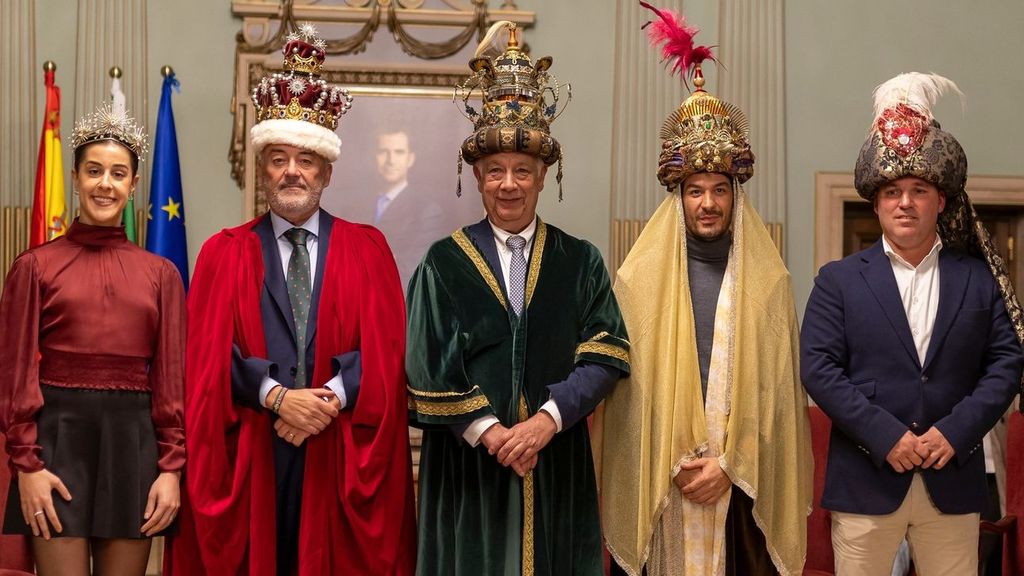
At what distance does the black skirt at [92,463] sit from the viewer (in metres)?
3.31

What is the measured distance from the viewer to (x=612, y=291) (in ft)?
12.0

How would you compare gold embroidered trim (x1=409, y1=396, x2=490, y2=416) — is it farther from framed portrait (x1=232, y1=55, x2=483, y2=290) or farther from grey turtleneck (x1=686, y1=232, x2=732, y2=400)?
framed portrait (x1=232, y1=55, x2=483, y2=290)

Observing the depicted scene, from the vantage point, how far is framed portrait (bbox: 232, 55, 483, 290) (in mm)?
5992

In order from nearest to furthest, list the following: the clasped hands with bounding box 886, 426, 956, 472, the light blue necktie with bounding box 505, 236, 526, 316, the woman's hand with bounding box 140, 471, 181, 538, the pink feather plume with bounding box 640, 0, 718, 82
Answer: the woman's hand with bounding box 140, 471, 181, 538, the clasped hands with bounding box 886, 426, 956, 472, the light blue necktie with bounding box 505, 236, 526, 316, the pink feather plume with bounding box 640, 0, 718, 82

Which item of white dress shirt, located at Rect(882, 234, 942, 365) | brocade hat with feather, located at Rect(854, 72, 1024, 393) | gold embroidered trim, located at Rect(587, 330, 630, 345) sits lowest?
gold embroidered trim, located at Rect(587, 330, 630, 345)

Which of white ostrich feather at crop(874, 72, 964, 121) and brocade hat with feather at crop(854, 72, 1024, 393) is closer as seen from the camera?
brocade hat with feather at crop(854, 72, 1024, 393)

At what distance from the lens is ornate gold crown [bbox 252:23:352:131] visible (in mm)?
3742

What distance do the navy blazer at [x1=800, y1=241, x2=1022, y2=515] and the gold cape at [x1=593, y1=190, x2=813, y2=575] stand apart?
0.13 m

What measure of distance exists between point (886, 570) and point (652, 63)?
11.1ft

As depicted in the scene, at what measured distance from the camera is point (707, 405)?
12.0 feet

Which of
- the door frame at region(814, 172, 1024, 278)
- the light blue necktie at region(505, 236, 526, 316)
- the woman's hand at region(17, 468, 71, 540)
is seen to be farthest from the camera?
the door frame at region(814, 172, 1024, 278)

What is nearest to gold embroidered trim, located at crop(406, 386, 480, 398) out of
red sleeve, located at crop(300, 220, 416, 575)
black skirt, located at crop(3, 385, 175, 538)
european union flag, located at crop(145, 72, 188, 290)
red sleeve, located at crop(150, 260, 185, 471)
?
red sleeve, located at crop(300, 220, 416, 575)

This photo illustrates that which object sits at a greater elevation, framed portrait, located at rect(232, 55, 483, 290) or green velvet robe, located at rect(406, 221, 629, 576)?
framed portrait, located at rect(232, 55, 483, 290)

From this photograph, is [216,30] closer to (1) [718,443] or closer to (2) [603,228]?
(2) [603,228]
